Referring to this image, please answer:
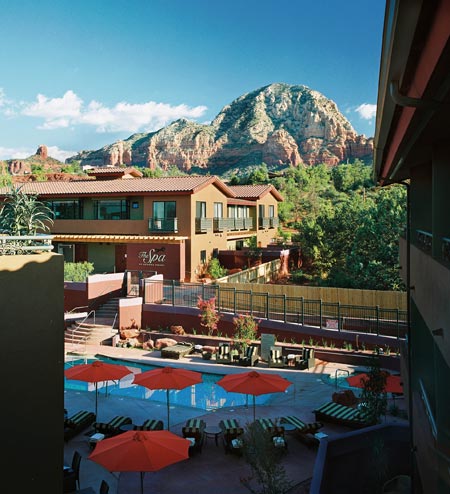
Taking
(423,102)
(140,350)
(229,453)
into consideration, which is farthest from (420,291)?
(140,350)

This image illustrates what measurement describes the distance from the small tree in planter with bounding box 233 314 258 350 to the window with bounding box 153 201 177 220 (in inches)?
557

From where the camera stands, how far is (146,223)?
36625 millimetres

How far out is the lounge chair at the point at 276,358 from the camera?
21.0m

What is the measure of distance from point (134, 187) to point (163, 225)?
14.8 feet

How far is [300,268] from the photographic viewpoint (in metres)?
42.0

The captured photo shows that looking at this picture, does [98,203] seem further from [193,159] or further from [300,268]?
[193,159]

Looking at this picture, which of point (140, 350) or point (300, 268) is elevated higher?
point (300, 268)

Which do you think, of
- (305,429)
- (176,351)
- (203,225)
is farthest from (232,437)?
(203,225)

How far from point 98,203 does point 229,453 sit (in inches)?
1166

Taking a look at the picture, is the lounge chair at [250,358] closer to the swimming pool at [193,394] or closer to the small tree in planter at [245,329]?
the small tree in planter at [245,329]

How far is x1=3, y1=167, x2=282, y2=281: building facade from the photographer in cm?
3506

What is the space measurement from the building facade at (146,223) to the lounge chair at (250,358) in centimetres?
1238

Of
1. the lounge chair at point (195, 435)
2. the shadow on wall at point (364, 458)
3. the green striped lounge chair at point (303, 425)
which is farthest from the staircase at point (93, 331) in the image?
the shadow on wall at point (364, 458)

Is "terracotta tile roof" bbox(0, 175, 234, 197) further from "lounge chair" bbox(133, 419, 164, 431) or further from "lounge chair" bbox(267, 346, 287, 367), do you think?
"lounge chair" bbox(133, 419, 164, 431)
